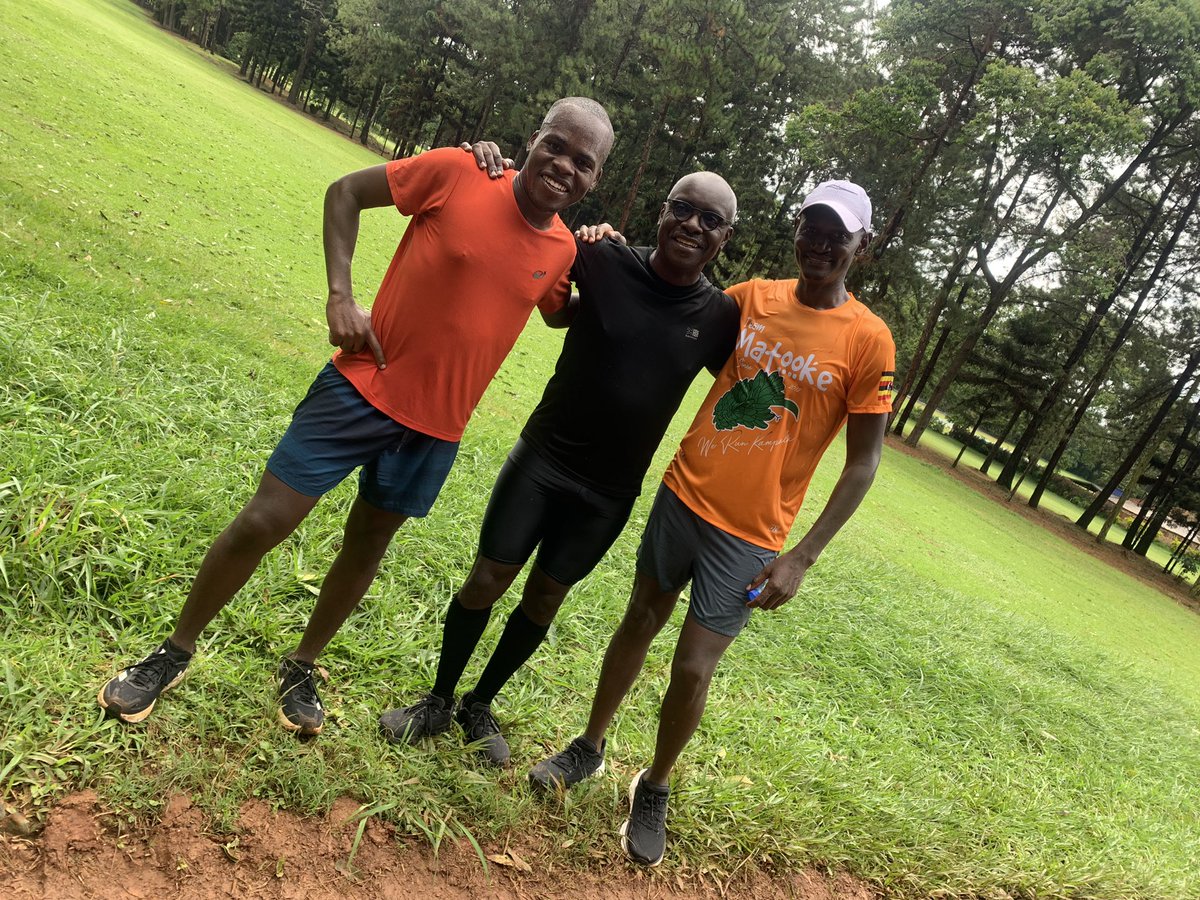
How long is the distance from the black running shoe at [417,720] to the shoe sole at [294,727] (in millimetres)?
266

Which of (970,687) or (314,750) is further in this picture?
(970,687)

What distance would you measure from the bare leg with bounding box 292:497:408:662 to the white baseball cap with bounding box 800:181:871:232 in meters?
1.80

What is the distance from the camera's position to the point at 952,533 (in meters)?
13.9

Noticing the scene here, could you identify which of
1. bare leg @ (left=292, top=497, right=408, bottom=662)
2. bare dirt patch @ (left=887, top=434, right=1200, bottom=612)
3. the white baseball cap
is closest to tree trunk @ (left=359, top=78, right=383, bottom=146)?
bare dirt patch @ (left=887, top=434, right=1200, bottom=612)

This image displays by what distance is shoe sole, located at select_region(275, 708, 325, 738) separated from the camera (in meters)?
2.57

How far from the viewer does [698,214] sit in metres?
2.54

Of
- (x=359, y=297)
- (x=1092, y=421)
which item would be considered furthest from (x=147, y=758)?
(x=1092, y=421)

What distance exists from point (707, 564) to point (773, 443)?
1.60ft

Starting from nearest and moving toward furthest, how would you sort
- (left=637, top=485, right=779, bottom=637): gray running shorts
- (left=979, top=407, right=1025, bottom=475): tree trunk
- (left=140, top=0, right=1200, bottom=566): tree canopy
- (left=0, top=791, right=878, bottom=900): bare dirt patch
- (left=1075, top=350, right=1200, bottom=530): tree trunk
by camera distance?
(left=0, top=791, right=878, bottom=900): bare dirt patch → (left=637, top=485, right=779, bottom=637): gray running shorts → (left=140, top=0, right=1200, bottom=566): tree canopy → (left=1075, top=350, right=1200, bottom=530): tree trunk → (left=979, top=407, right=1025, bottom=475): tree trunk

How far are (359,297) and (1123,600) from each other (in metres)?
16.3

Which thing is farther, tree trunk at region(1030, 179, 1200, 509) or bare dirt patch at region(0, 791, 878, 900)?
tree trunk at region(1030, 179, 1200, 509)

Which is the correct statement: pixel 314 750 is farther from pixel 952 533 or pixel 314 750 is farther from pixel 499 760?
pixel 952 533

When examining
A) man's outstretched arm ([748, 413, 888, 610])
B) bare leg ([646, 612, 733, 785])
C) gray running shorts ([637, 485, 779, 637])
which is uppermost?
man's outstretched arm ([748, 413, 888, 610])

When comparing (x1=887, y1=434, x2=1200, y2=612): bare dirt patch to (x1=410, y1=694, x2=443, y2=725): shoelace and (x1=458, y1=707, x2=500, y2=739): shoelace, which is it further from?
(x1=410, y1=694, x2=443, y2=725): shoelace
